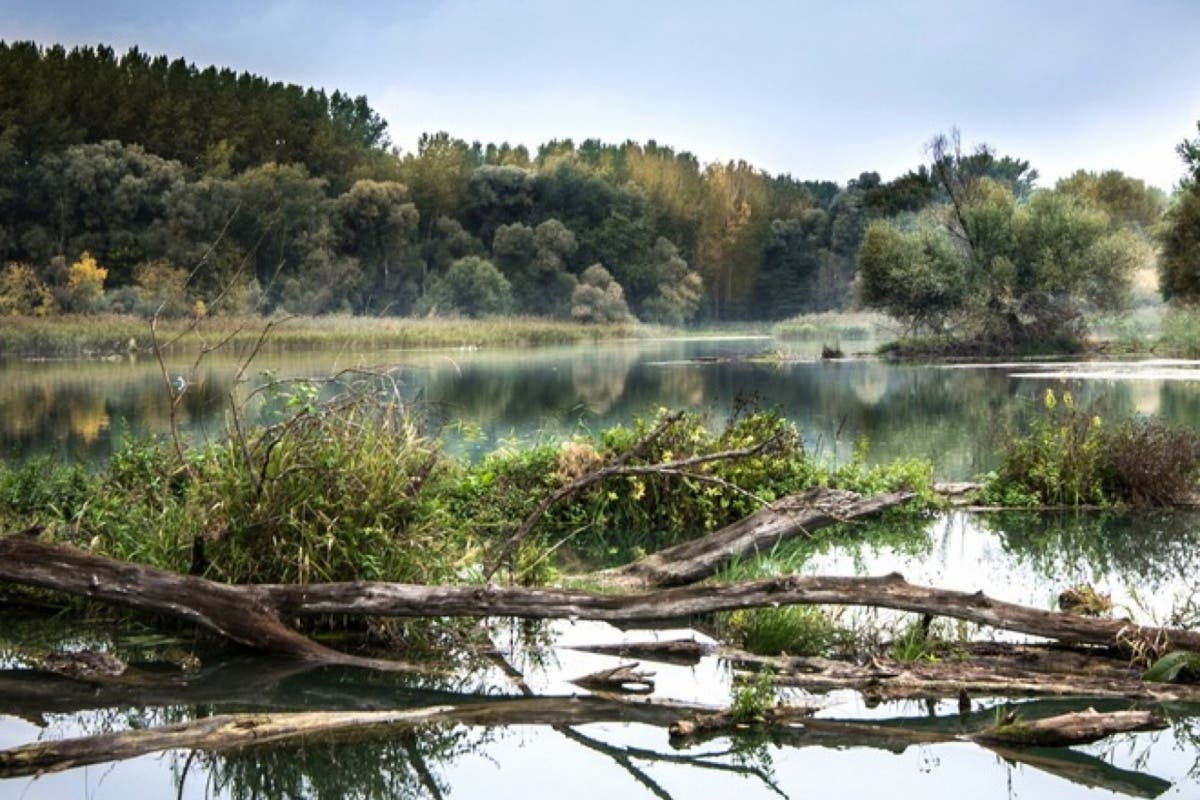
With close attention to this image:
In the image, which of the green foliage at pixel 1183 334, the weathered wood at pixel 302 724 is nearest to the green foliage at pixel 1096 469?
the weathered wood at pixel 302 724

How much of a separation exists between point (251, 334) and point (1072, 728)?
1697 inches

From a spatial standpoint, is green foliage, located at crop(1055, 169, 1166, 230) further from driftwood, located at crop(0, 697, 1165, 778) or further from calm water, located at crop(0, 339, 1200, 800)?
driftwood, located at crop(0, 697, 1165, 778)

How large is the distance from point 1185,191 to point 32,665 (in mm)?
35816

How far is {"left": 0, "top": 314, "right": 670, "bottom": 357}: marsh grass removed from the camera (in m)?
44.7

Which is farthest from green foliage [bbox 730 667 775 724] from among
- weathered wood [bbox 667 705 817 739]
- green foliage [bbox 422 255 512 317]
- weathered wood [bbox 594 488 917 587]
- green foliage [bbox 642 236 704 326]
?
green foliage [bbox 642 236 704 326]

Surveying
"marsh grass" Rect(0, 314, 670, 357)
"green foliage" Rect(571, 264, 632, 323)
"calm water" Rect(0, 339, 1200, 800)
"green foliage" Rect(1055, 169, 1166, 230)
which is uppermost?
"green foliage" Rect(1055, 169, 1166, 230)

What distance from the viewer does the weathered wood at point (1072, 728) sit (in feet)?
18.1

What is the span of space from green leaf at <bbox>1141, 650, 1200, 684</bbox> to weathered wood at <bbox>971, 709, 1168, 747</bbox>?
24.9 inches

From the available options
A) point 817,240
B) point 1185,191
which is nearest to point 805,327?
point 817,240

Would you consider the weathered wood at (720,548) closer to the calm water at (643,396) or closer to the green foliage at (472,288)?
the calm water at (643,396)

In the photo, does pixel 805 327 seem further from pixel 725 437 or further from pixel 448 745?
pixel 448 745

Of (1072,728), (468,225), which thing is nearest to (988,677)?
(1072,728)

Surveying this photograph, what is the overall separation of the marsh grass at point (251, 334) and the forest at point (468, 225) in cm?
175

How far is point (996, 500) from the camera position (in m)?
12.7
